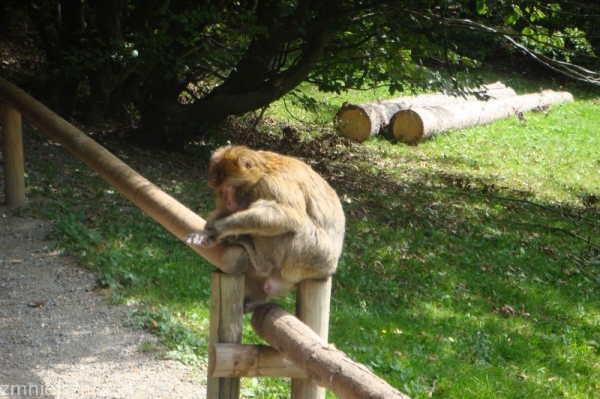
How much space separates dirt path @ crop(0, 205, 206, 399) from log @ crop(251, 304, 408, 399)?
5.25 ft

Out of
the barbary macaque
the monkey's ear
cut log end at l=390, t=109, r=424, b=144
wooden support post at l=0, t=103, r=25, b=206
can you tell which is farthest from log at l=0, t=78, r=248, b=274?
cut log end at l=390, t=109, r=424, b=144

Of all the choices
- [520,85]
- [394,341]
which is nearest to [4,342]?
[394,341]

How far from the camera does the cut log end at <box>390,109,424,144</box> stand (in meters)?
14.2

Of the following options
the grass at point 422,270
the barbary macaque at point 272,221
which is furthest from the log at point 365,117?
the barbary macaque at point 272,221

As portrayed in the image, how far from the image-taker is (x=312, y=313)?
3.34 m

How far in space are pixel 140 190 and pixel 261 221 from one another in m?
0.76

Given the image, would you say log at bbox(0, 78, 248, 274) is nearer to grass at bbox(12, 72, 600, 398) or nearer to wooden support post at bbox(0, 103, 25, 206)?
wooden support post at bbox(0, 103, 25, 206)

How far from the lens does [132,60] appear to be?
838 centimetres

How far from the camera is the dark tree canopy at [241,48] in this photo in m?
9.04

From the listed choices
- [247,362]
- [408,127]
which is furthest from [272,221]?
[408,127]

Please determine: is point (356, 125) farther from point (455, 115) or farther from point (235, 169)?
point (235, 169)

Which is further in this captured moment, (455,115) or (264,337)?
(455,115)

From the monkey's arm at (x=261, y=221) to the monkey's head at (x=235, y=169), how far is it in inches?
6.6

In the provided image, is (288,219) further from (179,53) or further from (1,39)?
(1,39)
